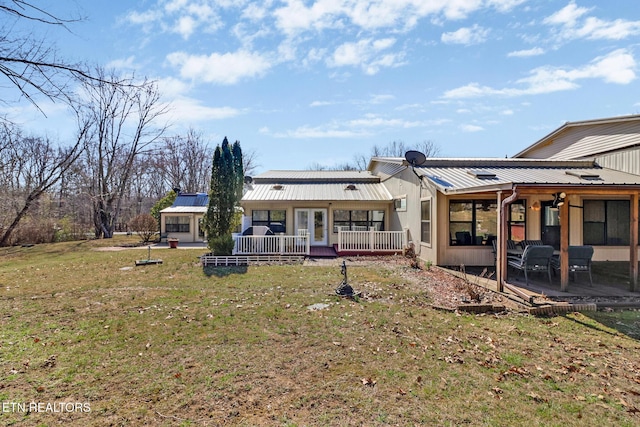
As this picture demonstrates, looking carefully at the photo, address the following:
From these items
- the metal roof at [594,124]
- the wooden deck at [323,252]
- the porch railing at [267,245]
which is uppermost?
the metal roof at [594,124]

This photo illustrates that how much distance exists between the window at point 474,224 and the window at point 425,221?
76cm

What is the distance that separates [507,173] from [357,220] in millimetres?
6815

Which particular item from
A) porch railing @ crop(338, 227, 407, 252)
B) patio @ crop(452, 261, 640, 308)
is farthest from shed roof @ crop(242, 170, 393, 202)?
patio @ crop(452, 261, 640, 308)

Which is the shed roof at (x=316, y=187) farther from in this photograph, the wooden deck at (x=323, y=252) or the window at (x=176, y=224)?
the window at (x=176, y=224)

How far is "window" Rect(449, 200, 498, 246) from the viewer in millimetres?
10734

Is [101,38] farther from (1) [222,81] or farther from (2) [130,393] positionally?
(1) [222,81]

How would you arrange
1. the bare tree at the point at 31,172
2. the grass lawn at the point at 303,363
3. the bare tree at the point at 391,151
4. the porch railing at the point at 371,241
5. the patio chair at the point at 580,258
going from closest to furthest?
the grass lawn at the point at 303,363, the patio chair at the point at 580,258, the porch railing at the point at 371,241, the bare tree at the point at 31,172, the bare tree at the point at 391,151

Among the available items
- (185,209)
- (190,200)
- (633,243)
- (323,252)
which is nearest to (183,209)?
(185,209)

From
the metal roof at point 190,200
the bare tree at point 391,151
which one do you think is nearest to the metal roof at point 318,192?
the metal roof at point 190,200

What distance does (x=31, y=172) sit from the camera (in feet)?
84.8

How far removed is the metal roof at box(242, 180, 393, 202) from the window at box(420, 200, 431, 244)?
381 cm

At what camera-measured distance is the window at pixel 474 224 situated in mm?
10734

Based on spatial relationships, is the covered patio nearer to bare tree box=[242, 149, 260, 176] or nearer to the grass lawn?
the grass lawn

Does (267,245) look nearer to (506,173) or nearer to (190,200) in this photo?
(506,173)
